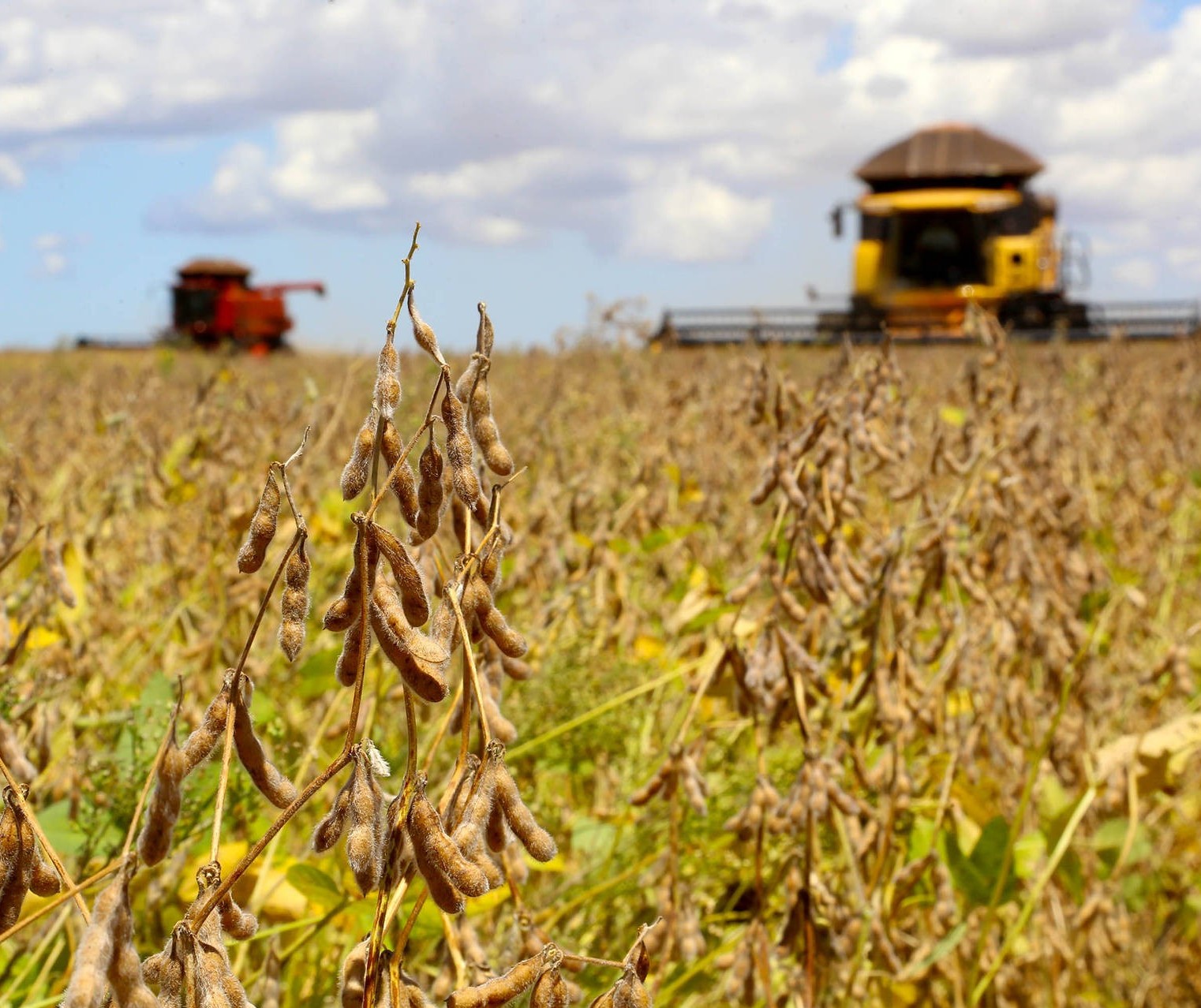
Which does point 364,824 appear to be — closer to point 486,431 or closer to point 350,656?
point 350,656

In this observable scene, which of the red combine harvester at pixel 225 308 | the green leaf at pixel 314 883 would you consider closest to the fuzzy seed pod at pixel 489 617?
the green leaf at pixel 314 883

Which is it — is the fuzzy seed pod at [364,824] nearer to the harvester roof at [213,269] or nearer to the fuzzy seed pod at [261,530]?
the fuzzy seed pod at [261,530]

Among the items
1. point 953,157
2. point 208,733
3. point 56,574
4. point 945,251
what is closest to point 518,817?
point 208,733

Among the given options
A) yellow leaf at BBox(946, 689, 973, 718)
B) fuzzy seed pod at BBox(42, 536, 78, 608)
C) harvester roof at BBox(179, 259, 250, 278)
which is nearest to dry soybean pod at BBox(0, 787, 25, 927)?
fuzzy seed pod at BBox(42, 536, 78, 608)

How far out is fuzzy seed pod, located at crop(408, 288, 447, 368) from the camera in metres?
0.82

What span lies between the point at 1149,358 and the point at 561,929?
966 centimetres

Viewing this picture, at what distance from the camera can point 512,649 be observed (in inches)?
37.9

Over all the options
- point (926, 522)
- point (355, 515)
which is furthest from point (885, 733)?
point (355, 515)

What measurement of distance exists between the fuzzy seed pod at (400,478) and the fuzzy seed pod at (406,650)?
8cm

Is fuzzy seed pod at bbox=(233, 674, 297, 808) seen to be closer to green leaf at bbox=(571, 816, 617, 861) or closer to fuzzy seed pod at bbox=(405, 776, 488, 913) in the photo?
fuzzy seed pod at bbox=(405, 776, 488, 913)

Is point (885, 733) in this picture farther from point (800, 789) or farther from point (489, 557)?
point (489, 557)

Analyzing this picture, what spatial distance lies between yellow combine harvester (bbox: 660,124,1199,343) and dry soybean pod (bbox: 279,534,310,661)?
16.9 metres

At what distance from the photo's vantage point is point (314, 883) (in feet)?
4.69

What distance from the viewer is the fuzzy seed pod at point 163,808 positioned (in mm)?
786
